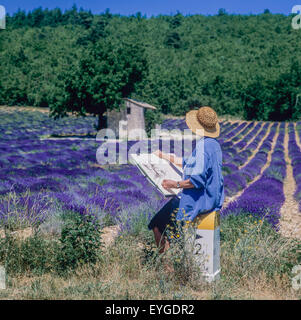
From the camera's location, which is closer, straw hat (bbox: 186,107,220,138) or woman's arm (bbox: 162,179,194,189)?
woman's arm (bbox: 162,179,194,189)

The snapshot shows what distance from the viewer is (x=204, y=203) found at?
3.62m

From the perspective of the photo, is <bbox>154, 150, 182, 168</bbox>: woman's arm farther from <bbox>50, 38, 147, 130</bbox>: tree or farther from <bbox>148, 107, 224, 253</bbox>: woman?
<bbox>50, 38, 147, 130</bbox>: tree

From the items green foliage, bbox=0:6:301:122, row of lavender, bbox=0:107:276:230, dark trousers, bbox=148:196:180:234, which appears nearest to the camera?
dark trousers, bbox=148:196:180:234

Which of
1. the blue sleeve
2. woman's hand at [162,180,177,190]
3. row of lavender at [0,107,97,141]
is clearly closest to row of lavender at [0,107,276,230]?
woman's hand at [162,180,177,190]

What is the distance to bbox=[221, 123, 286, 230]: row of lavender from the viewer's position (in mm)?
6426

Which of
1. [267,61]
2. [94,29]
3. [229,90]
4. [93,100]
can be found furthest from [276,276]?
[94,29]

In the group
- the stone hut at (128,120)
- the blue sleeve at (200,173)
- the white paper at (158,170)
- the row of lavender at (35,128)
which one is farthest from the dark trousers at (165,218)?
the stone hut at (128,120)

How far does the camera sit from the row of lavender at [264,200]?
643 cm

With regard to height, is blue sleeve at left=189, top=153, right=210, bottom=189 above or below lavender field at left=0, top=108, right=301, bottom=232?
above

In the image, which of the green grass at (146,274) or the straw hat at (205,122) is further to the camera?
the straw hat at (205,122)

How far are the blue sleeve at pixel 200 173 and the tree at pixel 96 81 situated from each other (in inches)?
955

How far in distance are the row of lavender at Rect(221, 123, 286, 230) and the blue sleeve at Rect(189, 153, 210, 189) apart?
1.76 metres

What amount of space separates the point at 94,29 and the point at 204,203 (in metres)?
83.8

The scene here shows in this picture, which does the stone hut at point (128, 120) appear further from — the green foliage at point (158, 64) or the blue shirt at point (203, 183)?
the blue shirt at point (203, 183)
